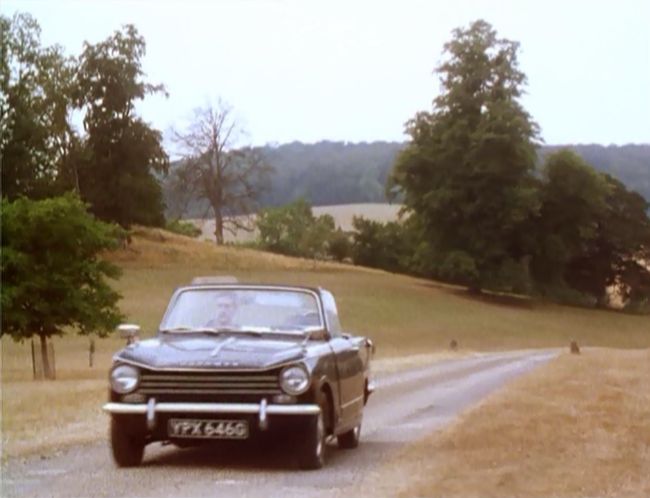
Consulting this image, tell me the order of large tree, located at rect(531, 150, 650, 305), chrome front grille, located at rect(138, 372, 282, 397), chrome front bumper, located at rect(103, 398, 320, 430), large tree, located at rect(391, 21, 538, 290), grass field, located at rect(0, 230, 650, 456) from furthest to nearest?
1. large tree, located at rect(531, 150, 650, 305)
2. large tree, located at rect(391, 21, 538, 290)
3. grass field, located at rect(0, 230, 650, 456)
4. chrome front grille, located at rect(138, 372, 282, 397)
5. chrome front bumper, located at rect(103, 398, 320, 430)

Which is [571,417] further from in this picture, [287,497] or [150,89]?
[150,89]

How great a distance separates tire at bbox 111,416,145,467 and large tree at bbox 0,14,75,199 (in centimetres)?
5751

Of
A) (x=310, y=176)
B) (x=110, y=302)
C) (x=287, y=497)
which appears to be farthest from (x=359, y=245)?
(x=287, y=497)

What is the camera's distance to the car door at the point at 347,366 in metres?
13.7

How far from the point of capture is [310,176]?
547ft

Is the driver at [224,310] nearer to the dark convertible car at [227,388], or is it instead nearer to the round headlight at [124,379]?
the dark convertible car at [227,388]

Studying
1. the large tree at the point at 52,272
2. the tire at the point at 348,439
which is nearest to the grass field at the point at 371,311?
the large tree at the point at 52,272

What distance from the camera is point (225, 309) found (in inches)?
545

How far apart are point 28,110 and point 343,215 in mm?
72110

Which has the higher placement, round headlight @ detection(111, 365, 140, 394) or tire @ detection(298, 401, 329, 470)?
round headlight @ detection(111, 365, 140, 394)

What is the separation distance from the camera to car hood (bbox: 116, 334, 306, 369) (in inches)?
481

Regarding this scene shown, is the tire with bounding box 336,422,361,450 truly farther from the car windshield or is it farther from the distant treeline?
the distant treeline

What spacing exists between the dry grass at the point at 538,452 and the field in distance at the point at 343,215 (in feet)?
297

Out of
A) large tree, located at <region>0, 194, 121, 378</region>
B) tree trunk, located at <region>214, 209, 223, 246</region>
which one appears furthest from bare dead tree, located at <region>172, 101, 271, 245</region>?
large tree, located at <region>0, 194, 121, 378</region>
